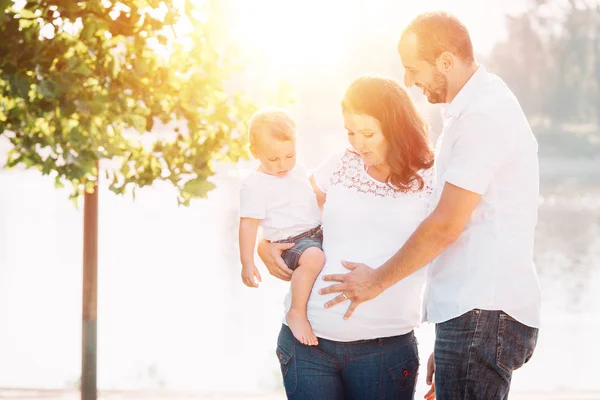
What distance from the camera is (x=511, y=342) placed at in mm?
2646

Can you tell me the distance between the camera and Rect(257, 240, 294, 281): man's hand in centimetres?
309

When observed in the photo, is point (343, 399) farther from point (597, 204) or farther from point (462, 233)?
point (597, 204)

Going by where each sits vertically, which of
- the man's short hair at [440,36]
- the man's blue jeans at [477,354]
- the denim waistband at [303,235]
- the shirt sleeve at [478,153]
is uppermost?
the man's short hair at [440,36]

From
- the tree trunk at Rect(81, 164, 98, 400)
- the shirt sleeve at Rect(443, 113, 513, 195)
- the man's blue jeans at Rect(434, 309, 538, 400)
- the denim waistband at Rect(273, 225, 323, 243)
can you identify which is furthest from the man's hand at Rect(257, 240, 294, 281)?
the tree trunk at Rect(81, 164, 98, 400)

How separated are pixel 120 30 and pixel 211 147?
772mm

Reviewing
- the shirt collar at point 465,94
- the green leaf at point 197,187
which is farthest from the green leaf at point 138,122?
the shirt collar at point 465,94

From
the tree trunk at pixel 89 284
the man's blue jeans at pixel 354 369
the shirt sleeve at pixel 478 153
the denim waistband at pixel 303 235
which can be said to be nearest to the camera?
the shirt sleeve at pixel 478 153

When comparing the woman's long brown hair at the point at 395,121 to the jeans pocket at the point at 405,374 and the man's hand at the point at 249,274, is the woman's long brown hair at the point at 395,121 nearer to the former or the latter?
the jeans pocket at the point at 405,374

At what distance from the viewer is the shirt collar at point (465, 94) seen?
8.50 feet

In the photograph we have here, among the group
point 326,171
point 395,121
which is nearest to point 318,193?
point 326,171

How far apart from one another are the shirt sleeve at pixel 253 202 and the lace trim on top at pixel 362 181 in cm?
33

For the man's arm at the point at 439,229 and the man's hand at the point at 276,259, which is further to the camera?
the man's hand at the point at 276,259

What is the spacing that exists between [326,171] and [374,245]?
15.0 inches

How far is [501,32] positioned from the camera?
47844 mm
